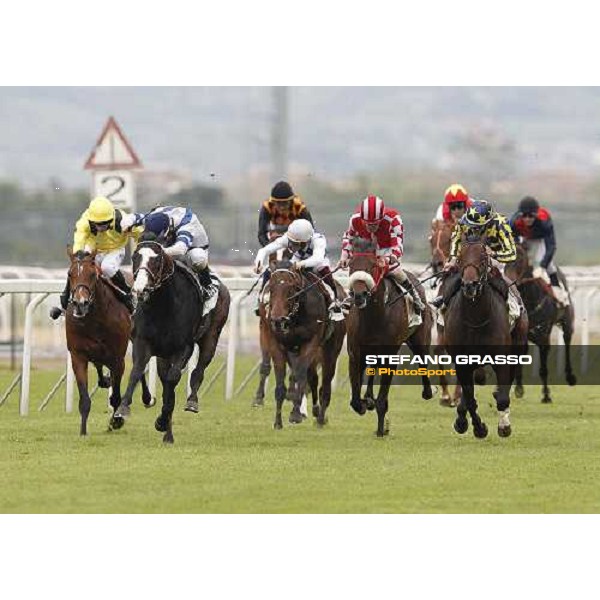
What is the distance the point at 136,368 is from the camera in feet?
45.8

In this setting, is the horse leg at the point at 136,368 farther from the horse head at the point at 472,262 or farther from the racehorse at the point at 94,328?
the horse head at the point at 472,262

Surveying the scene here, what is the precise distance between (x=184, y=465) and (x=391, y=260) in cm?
321

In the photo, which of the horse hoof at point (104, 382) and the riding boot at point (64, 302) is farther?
the horse hoof at point (104, 382)

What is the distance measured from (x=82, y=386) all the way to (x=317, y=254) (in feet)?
7.12

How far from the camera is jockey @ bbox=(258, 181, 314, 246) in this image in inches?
640

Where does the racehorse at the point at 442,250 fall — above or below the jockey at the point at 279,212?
below

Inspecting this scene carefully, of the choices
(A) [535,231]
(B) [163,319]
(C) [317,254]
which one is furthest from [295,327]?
(A) [535,231]

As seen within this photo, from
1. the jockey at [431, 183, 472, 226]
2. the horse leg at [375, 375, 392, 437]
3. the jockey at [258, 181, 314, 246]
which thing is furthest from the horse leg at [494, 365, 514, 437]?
the jockey at [431, 183, 472, 226]

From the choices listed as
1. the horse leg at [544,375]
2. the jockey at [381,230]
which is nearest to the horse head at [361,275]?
the jockey at [381,230]

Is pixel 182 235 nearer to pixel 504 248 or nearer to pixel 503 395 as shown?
pixel 504 248

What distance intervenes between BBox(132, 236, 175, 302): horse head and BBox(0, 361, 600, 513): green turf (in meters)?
1.10

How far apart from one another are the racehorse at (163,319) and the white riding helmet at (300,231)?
3.10ft

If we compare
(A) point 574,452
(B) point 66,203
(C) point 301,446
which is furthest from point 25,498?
(B) point 66,203

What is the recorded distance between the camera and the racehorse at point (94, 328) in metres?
14.1
